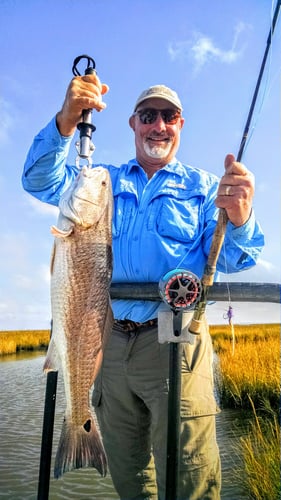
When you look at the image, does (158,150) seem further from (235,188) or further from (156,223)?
(235,188)

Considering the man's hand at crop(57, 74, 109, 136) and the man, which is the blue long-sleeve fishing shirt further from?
the man's hand at crop(57, 74, 109, 136)

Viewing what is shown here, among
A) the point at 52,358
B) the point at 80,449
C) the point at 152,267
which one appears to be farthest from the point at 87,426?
the point at 152,267

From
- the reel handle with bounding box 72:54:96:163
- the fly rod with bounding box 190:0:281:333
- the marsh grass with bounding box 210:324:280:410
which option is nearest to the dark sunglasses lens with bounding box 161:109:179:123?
the fly rod with bounding box 190:0:281:333

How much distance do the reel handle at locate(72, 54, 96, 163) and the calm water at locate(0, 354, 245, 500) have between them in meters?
5.44

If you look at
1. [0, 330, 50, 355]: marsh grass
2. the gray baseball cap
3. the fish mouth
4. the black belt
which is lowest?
the black belt

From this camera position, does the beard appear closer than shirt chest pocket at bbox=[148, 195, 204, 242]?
No

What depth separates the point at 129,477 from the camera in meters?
3.75

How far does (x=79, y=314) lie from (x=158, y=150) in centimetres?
203

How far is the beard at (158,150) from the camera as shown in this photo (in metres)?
4.13

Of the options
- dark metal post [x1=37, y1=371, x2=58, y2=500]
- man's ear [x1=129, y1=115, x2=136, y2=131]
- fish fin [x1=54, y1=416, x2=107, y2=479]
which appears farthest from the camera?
man's ear [x1=129, y1=115, x2=136, y2=131]

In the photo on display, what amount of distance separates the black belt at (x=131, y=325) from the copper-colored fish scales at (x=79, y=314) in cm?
99

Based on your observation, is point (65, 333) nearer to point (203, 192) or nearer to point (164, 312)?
point (164, 312)

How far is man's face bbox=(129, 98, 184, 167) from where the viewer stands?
4.16 meters

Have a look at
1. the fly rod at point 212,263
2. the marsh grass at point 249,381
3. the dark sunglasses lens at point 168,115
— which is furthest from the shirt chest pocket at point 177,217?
the marsh grass at point 249,381
